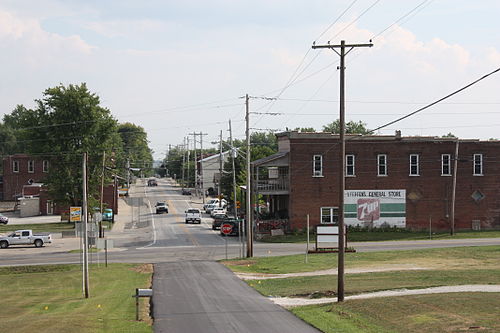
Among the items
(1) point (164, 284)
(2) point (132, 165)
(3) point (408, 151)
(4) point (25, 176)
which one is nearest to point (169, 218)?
(4) point (25, 176)

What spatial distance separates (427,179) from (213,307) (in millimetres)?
44402

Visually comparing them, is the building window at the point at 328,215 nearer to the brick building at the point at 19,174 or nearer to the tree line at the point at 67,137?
the tree line at the point at 67,137

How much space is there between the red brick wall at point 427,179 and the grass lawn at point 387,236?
157 centimetres

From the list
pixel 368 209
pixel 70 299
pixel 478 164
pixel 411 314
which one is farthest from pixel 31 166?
pixel 411 314

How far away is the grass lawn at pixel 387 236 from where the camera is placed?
204 ft

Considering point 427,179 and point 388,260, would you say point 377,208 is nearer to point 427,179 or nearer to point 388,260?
point 427,179

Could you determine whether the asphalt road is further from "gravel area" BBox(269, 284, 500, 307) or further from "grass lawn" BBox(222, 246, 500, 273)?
"grass lawn" BBox(222, 246, 500, 273)

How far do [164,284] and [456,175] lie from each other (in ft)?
133

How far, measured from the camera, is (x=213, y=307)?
26109mm

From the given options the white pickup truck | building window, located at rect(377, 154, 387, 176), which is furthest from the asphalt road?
building window, located at rect(377, 154, 387, 176)

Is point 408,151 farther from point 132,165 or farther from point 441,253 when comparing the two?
point 132,165

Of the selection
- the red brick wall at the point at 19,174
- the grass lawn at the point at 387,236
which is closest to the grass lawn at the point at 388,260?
the grass lawn at the point at 387,236

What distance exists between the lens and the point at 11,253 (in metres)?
57.0

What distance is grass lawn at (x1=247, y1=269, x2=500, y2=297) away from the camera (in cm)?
2997
